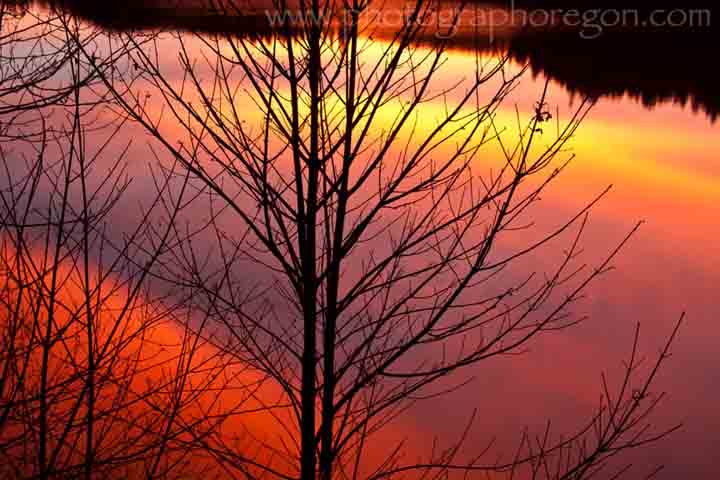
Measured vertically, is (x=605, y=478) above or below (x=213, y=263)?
below

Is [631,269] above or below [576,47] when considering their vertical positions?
below

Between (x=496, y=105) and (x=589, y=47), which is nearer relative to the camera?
(x=496, y=105)

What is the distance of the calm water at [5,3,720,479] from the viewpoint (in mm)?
8758

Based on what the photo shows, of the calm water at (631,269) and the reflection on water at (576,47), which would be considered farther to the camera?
the calm water at (631,269)

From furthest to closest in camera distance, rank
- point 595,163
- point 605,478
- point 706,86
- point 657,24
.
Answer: point 657,24, point 706,86, point 595,163, point 605,478

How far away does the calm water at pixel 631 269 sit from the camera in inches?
345

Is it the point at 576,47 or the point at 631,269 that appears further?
the point at 576,47

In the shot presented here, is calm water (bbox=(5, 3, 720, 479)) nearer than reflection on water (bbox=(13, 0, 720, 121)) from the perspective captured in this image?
No

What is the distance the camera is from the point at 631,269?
11.9 metres

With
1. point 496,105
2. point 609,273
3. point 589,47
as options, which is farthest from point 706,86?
point 496,105

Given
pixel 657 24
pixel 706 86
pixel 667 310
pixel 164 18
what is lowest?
pixel 667 310

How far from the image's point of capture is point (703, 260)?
12.1 meters

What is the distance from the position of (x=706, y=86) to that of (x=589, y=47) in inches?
236

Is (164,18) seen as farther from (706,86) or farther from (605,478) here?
(706,86)
